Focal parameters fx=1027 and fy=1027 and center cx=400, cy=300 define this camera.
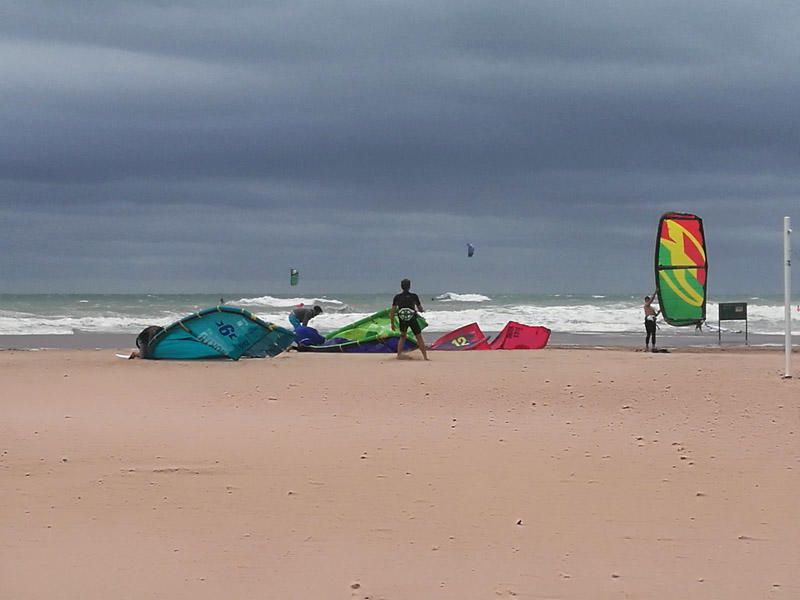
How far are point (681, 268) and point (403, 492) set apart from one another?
Answer: 11.9m

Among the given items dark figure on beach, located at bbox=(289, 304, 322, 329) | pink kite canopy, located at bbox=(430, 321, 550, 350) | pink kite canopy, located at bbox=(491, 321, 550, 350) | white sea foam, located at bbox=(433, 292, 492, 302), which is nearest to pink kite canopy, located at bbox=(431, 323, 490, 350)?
pink kite canopy, located at bbox=(430, 321, 550, 350)

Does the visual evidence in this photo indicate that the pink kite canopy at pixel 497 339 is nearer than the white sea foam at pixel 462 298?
Yes

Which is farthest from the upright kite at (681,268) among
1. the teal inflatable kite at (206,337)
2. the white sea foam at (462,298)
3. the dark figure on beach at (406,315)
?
the white sea foam at (462,298)

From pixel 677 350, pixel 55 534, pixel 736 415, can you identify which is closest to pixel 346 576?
pixel 55 534

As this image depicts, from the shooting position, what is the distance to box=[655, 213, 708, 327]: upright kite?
16.5 metres

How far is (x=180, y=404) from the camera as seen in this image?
367 inches

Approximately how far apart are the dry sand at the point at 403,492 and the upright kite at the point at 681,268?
21.6 ft

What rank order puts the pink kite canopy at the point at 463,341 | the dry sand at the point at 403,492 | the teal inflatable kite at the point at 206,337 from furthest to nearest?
the pink kite canopy at the point at 463,341 → the teal inflatable kite at the point at 206,337 → the dry sand at the point at 403,492

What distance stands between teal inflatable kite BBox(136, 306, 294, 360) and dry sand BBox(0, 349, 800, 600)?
12.3 feet

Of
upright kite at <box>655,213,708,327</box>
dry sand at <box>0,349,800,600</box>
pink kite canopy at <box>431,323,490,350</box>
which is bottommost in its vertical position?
dry sand at <box>0,349,800,600</box>

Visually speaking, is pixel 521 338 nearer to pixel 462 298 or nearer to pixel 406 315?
pixel 406 315

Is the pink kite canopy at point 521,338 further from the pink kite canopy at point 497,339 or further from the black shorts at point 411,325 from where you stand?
the black shorts at point 411,325

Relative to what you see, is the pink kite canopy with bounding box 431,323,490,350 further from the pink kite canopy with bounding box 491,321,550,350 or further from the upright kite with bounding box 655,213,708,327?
the upright kite with bounding box 655,213,708,327

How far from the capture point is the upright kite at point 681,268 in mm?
16531
